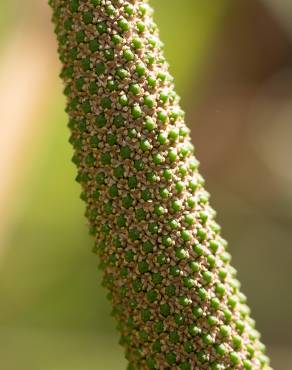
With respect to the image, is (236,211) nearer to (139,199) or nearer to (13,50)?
(13,50)

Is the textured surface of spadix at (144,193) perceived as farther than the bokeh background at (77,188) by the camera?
No

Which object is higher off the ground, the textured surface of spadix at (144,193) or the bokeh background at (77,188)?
the bokeh background at (77,188)

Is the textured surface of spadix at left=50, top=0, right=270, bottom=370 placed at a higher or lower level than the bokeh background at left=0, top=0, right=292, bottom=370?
lower

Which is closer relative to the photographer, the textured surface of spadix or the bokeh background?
the textured surface of spadix

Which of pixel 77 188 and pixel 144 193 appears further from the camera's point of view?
pixel 77 188

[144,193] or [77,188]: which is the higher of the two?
[77,188]
